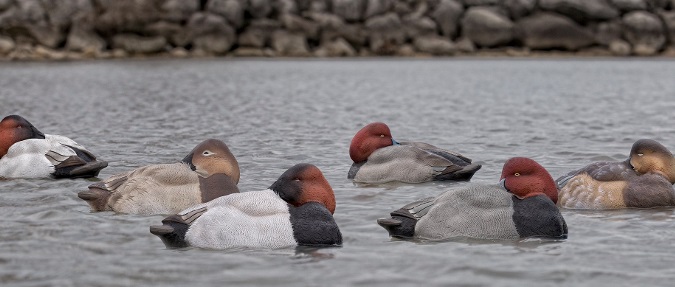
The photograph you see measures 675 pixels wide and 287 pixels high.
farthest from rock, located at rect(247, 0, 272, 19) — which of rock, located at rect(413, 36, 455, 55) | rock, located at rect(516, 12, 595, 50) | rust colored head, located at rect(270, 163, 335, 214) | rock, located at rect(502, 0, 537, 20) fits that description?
rust colored head, located at rect(270, 163, 335, 214)

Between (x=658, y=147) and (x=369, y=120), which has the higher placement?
(x=658, y=147)

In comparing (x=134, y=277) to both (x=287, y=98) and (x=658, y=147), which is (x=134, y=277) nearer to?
(x=658, y=147)

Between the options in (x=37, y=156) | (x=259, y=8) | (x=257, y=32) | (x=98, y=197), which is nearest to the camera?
(x=98, y=197)

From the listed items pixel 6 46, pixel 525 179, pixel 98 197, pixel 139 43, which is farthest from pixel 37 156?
pixel 139 43

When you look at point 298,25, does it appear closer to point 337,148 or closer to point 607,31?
point 607,31

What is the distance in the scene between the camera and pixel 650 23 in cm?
5662

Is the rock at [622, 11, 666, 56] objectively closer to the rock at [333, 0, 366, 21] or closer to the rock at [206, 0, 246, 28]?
the rock at [333, 0, 366, 21]

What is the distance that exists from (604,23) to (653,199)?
48.9 m

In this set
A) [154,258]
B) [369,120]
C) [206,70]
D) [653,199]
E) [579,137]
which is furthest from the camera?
[206,70]

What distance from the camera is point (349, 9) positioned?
58.5 m

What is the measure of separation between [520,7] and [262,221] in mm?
51205

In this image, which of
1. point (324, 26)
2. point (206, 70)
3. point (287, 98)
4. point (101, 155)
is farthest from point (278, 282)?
point (324, 26)

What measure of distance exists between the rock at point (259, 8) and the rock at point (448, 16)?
972 centimetres

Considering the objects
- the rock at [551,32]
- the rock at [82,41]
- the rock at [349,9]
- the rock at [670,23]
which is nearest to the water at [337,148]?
the rock at [82,41]
